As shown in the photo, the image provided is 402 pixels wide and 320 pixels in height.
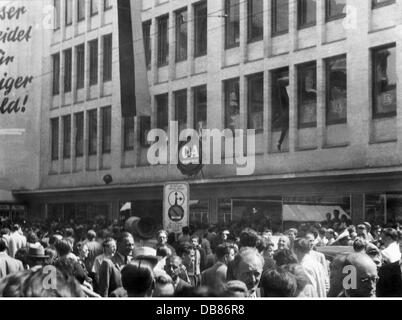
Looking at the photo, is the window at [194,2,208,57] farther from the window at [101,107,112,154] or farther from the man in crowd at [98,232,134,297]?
the man in crowd at [98,232,134,297]

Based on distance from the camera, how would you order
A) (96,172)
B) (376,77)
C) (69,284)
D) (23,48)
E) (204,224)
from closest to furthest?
(69,284) < (23,48) < (96,172) < (204,224) < (376,77)

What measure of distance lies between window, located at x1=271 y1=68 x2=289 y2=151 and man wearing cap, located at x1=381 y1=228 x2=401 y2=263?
139 centimetres

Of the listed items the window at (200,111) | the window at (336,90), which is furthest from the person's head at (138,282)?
the window at (336,90)

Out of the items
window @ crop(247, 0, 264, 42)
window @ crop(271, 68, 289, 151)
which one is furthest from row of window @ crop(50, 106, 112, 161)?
window @ crop(247, 0, 264, 42)

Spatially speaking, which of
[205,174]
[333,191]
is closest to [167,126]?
[205,174]

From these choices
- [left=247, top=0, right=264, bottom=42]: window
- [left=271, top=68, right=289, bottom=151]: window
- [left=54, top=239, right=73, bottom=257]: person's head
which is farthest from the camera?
[left=271, top=68, right=289, bottom=151]: window

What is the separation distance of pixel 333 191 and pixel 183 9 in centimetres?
279

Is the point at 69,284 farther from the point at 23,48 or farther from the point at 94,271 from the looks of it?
the point at 94,271

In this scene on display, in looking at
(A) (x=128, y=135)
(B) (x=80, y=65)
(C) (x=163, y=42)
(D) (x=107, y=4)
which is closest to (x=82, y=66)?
(B) (x=80, y=65)

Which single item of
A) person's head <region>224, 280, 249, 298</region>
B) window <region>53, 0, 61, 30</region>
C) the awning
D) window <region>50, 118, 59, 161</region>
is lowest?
person's head <region>224, 280, 249, 298</region>

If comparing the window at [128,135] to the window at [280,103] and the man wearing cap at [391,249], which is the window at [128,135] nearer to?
the window at [280,103]

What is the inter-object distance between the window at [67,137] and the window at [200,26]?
4.14 ft

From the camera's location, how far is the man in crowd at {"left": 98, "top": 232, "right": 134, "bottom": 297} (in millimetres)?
3605

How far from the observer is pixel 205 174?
532 cm
